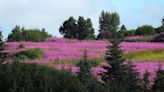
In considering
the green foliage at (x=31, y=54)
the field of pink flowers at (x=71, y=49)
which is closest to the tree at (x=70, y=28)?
the field of pink flowers at (x=71, y=49)

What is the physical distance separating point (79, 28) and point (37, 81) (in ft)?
191

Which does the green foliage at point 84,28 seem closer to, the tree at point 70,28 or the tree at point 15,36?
the tree at point 70,28

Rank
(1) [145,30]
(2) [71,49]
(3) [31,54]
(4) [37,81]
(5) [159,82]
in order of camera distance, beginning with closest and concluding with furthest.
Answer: (4) [37,81], (5) [159,82], (3) [31,54], (2) [71,49], (1) [145,30]

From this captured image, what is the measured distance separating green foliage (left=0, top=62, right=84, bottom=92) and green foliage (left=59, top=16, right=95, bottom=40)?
5680 centimetres

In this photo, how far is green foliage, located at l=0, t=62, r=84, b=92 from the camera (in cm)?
1353

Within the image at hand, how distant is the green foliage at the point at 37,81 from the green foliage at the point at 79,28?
5680cm

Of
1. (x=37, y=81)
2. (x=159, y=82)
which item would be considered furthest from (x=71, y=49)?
(x=37, y=81)

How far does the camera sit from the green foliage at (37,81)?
13.5 m

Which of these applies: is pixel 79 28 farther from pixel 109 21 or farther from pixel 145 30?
pixel 109 21

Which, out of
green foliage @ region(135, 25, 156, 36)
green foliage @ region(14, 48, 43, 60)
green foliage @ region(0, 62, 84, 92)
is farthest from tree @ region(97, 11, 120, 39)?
green foliage @ region(0, 62, 84, 92)

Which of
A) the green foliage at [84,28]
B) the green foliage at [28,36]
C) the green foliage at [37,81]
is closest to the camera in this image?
the green foliage at [37,81]

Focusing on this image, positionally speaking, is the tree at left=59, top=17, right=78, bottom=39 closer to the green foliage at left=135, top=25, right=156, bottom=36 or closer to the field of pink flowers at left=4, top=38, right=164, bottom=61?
the green foliage at left=135, top=25, right=156, bottom=36

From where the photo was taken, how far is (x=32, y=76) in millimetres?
14117

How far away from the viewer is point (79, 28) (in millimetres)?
72000
